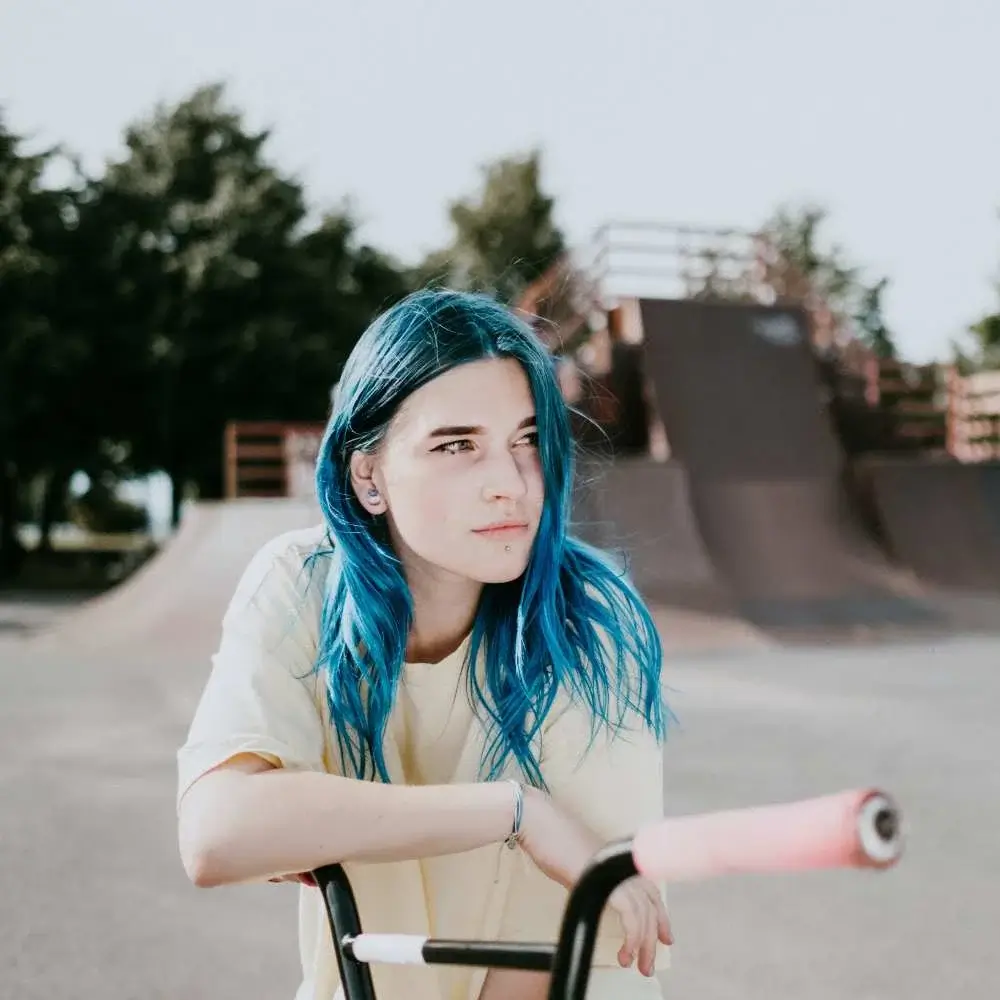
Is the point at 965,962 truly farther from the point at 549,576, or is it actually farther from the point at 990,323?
the point at 990,323

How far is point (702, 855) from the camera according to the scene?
782mm

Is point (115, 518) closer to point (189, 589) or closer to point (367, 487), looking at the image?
point (189, 589)

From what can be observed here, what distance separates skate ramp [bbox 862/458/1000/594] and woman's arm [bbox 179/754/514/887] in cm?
1529

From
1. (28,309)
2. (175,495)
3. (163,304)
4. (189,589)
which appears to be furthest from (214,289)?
(189,589)

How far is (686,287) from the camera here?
1939 centimetres

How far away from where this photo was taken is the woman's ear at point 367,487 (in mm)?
1431

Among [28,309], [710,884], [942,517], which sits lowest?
[710,884]

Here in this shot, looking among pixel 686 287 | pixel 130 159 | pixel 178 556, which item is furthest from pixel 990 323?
pixel 130 159

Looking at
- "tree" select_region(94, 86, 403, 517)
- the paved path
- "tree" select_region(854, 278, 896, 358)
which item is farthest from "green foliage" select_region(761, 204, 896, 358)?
the paved path

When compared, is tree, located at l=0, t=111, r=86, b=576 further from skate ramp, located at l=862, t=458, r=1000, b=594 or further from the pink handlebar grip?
the pink handlebar grip

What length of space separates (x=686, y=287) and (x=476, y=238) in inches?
926

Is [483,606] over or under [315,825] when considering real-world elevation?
over

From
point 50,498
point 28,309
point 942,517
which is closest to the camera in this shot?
point 942,517

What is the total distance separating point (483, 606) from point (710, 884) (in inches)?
130
